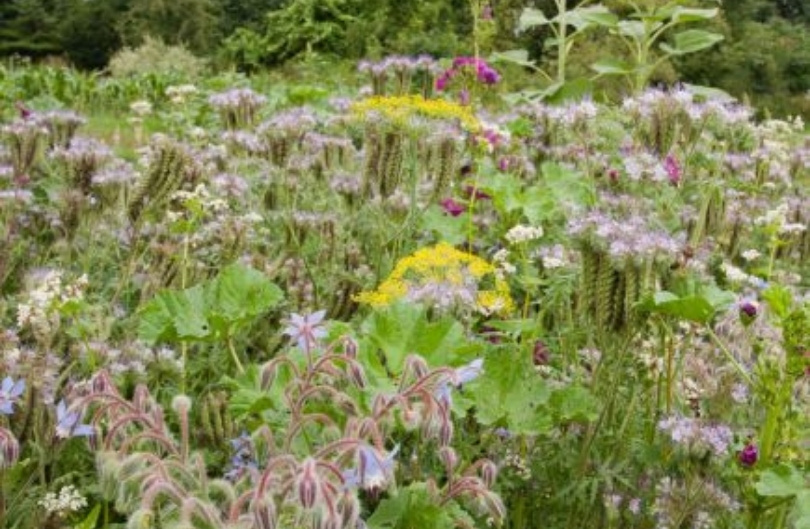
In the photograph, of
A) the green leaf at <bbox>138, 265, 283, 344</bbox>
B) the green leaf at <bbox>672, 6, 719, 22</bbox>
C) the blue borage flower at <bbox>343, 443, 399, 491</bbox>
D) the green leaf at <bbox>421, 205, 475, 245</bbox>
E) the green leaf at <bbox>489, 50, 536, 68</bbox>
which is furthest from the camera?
the green leaf at <bbox>489, 50, 536, 68</bbox>

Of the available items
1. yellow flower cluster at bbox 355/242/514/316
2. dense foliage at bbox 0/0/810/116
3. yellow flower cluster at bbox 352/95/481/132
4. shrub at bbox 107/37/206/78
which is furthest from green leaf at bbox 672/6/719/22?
shrub at bbox 107/37/206/78

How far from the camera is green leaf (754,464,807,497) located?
7.21ft

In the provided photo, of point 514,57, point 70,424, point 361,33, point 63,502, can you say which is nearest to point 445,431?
point 70,424

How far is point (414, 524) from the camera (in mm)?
2031

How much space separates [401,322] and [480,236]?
1971 mm

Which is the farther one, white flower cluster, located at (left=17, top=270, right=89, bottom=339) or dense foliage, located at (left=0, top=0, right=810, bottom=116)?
dense foliage, located at (left=0, top=0, right=810, bottom=116)

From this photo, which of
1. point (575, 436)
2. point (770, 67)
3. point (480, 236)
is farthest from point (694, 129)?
point (770, 67)

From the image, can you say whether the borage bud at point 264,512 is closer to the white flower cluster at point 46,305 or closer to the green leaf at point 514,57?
the white flower cluster at point 46,305

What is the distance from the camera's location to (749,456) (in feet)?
7.95

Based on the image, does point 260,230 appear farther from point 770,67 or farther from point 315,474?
point 770,67

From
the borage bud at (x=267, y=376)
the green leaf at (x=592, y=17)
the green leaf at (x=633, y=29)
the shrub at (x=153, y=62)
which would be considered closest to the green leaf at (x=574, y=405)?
the borage bud at (x=267, y=376)

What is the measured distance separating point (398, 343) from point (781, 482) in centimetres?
89

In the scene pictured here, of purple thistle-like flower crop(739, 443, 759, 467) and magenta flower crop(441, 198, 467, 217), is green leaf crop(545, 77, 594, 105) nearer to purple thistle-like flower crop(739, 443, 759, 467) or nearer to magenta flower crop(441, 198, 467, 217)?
magenta flower crop(441, 198, 467, 217)

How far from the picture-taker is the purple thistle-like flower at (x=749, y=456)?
2424 millimetres
